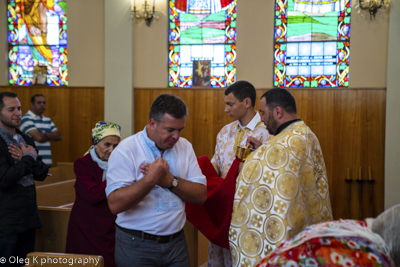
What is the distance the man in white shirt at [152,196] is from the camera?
2.13 metres

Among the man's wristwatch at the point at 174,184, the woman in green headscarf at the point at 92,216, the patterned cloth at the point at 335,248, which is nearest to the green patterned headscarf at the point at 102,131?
the woman in green headscarf at the point at 92,216

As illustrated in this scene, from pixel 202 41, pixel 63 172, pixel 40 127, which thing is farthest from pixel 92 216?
pixel 202 41

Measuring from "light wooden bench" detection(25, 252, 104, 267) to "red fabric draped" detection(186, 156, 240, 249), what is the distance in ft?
3.31

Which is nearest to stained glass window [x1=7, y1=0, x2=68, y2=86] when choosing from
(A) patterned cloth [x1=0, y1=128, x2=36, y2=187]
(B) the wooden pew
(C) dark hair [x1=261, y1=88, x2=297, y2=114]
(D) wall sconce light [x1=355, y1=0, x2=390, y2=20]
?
(B) the wooden pew

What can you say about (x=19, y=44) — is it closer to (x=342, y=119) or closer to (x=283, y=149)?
(x=342, y=119)

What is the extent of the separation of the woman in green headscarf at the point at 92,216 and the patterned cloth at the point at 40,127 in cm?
370

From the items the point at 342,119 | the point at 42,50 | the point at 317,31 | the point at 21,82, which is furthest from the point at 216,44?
the point at 21,82

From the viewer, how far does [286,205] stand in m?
2.36

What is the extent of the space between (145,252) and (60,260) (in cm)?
48

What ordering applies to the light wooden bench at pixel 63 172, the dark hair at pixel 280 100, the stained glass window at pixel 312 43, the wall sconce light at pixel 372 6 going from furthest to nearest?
the stained glass window at pixel 312 43, the wall sconce light at pixel 372 6, the light wooden bench at pixel 63 172, the dark hair at pixel 280 100

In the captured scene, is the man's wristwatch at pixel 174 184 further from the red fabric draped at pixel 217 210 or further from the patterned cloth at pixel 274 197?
the red fabric draped at pixel 217 210

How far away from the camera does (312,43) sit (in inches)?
283

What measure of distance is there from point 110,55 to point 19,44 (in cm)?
221

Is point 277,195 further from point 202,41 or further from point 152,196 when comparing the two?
point 202,41
